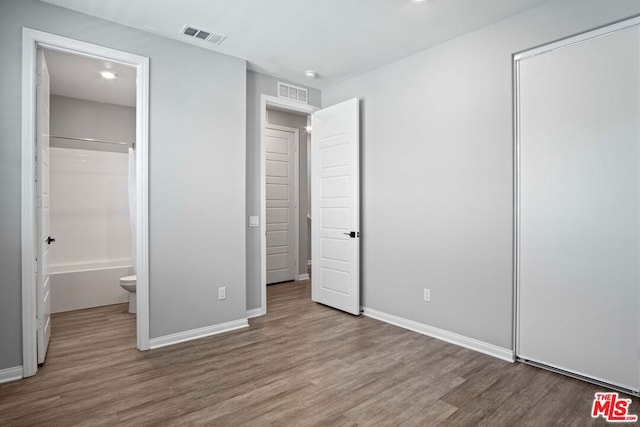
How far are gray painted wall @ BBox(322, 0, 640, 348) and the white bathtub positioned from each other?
10.5 ft

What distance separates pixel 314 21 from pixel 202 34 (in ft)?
3.40

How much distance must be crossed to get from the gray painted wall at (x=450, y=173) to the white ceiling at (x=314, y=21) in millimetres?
226

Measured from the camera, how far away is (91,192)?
4.89m

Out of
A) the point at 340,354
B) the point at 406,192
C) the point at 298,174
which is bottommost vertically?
the point at 340,354

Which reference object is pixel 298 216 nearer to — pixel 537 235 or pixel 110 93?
pixel 110 93

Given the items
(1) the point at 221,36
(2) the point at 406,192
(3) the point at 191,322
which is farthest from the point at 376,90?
(3) the point at 191,322

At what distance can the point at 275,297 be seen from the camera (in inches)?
191

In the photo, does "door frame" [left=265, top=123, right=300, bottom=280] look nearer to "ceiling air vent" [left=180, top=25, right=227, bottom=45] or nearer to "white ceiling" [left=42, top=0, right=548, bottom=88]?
"white ceiling" [left=42, top=0, right=548, bottom=88]

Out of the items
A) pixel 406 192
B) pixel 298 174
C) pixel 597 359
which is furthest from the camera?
pixel 298 174

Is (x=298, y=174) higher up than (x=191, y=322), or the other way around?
(x=298, y=174)

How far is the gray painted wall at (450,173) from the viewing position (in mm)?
2840

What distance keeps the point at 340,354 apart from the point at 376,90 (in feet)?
9.27

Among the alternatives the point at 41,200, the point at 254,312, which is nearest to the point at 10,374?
the point at 41,200

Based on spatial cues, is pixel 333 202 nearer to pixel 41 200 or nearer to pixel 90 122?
pixel 41 200
